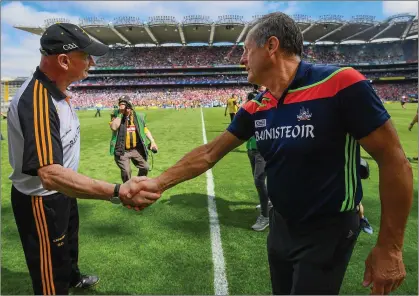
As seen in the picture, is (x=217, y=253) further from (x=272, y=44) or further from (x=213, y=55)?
(x=213, y=55)

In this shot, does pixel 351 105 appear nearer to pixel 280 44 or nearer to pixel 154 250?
pixel 280 44

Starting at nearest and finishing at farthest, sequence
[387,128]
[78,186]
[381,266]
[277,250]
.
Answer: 1. [387,128]
2. [381,266]
3. [277,250]
4. [78,186]

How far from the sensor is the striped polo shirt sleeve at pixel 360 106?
170 cm

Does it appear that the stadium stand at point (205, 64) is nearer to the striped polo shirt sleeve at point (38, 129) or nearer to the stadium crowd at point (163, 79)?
the stadium crowd at point (163, 79)

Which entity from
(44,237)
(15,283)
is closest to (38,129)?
(44,237)

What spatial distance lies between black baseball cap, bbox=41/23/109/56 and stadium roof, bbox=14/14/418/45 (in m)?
59.2

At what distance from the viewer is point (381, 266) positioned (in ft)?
5.99

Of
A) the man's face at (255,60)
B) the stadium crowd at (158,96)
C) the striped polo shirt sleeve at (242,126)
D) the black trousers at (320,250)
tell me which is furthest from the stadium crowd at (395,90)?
the black trousers at (320,250)

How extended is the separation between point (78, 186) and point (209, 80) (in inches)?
3087

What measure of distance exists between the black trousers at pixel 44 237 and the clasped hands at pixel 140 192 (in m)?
0.71

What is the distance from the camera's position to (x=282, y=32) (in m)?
2.05

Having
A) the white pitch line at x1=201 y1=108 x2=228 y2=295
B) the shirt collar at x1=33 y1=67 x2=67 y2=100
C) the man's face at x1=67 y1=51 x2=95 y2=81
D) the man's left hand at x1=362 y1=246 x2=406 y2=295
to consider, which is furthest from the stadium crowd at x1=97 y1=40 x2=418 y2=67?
the man's left hand at x1=362 y1=246 x2=406 y2=295

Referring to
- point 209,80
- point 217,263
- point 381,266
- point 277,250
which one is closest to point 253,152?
point 217,263

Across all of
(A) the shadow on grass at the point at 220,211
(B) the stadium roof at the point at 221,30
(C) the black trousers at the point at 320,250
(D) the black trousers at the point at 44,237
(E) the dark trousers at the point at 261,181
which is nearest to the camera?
(C) the black trousers at the point at 320,250
